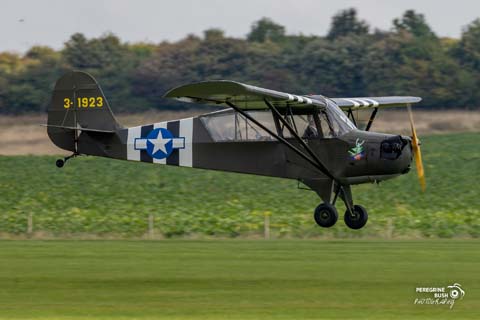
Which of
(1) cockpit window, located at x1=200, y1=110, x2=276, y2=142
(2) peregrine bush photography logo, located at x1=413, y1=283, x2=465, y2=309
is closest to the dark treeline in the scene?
(1) cockpit window, located at x1=200, y1=110, x2=276, y2=142

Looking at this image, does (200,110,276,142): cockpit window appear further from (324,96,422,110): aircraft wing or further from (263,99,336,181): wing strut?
(324,96,422,110): aircraft wing

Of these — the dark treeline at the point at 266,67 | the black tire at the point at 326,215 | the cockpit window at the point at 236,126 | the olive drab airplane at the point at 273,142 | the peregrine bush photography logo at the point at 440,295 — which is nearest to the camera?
the peregrine bush photography logo at the point at 440,295

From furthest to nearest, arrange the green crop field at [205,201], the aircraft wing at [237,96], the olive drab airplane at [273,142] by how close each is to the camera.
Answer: the green crop field at [205,201], the olive drab airplane at [273,142], the aircraft wing at [237,96]

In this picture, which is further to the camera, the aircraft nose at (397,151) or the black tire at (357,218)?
the black tire at (357,218)

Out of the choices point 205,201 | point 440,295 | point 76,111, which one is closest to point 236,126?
point 76,111

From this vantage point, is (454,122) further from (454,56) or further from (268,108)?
(268,108)

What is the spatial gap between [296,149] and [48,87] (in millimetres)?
41614

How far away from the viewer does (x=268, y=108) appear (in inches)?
882

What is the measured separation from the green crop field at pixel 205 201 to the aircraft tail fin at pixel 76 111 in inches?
308

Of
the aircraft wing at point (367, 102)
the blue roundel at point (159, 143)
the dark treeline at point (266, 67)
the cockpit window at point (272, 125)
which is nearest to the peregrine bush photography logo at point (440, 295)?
the cockpit window at point (272, 125)

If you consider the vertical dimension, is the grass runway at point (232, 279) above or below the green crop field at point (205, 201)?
below

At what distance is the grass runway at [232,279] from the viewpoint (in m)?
17.0

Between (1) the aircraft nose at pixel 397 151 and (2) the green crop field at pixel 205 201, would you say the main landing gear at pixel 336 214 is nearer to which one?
(1) the aircraft nose at pixel 397 151

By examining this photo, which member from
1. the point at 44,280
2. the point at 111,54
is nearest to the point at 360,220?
the point at 44,280
